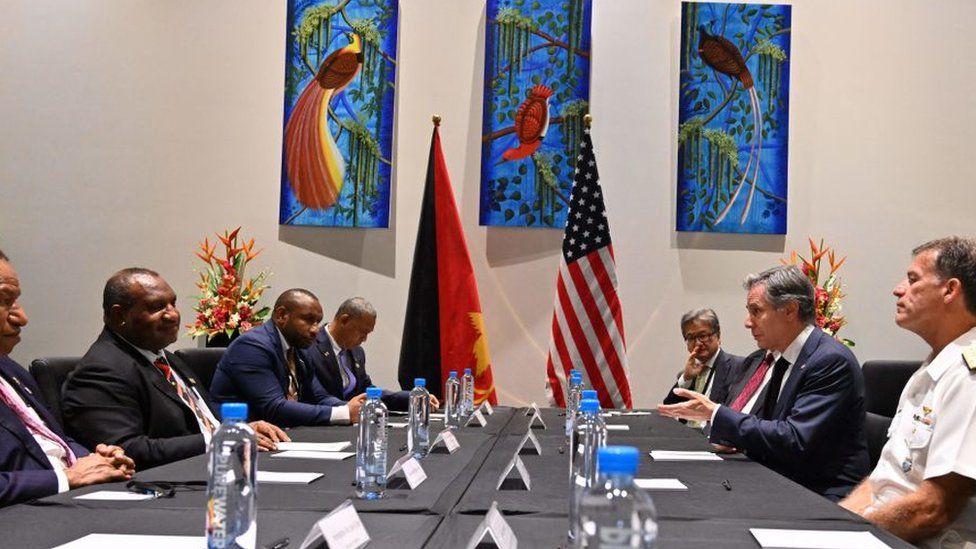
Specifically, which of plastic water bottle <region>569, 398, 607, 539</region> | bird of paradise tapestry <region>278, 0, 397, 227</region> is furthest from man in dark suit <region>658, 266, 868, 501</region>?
bird of paradise tapestry <region>278, 0, 397, 227</region>

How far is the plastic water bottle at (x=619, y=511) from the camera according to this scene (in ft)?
3.15

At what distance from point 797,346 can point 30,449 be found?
2.39 m

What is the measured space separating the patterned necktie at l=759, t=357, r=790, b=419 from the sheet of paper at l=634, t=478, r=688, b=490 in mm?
1014

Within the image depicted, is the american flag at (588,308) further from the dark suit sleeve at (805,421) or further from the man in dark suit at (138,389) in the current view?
the man in dark suit at (138,389)

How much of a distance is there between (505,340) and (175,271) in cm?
233

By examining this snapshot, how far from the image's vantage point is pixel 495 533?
148 cm

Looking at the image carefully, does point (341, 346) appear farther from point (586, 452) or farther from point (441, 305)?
point (586, 452)

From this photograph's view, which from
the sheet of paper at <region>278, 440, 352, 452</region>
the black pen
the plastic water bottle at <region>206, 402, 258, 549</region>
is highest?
the plastic water bottle at <region>206, 402, 258, 549</region>

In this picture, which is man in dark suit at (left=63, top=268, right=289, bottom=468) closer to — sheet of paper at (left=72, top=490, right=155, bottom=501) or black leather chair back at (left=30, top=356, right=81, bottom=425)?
black leather chair back at (left=30, top=356, right=81, bottom=425)

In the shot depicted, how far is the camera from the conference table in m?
1.66

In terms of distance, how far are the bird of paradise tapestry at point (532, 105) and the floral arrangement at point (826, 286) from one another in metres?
1.67

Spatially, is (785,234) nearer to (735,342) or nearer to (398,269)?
(735,342)

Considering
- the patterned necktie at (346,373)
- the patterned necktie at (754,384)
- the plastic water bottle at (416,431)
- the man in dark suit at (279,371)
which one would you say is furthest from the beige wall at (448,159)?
the plastic water bottle at (416,431)

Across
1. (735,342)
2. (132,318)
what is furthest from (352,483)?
(735,342)
